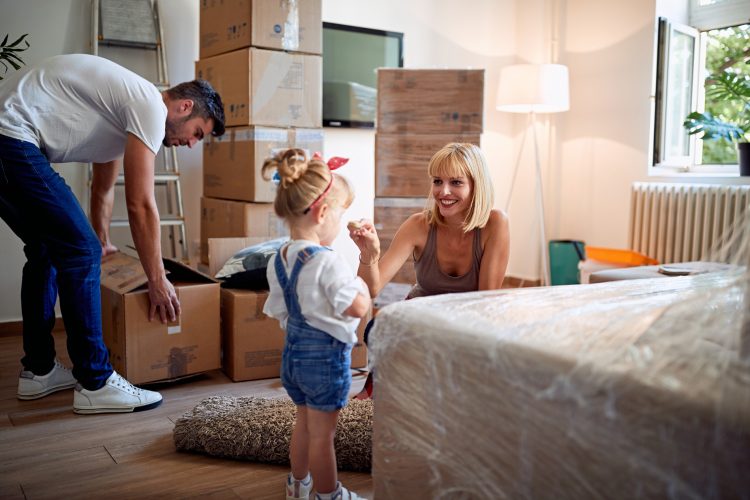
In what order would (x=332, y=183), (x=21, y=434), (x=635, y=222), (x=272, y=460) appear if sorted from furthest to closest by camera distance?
(x=635, y=222), (x=21, y=434), (x=272, y=460), (x=332, y=183)

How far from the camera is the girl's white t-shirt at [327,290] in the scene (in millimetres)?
1374

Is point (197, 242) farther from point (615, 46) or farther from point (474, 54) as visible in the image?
point (615, 46)

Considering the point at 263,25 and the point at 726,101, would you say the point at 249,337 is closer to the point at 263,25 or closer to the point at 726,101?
the point at 263,25

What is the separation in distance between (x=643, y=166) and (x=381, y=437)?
359 centimetres

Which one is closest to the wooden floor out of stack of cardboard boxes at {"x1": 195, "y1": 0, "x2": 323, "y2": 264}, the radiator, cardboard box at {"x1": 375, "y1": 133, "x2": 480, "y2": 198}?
stack of cardboard boxes at {"x1": 195, "y1": 0, "x2": 323, "y2": 264}

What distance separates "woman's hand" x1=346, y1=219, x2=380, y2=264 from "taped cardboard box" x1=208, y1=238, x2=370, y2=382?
100 centimetres

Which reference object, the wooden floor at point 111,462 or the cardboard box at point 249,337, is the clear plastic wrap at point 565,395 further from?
the cardboard box at point 249,337

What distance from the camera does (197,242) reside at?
12.4 feet

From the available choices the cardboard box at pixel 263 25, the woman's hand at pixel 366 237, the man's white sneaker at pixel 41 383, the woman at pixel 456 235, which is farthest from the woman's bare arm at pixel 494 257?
the cardboard box at pixel 263 25

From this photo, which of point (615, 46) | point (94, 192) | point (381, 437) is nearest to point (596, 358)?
point (381, 437)

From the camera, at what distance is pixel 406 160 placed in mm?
3471

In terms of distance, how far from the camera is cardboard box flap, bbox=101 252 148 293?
2481mm

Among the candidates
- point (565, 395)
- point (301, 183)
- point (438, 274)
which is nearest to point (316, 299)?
point (301, 183)

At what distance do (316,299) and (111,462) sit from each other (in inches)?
36.4
